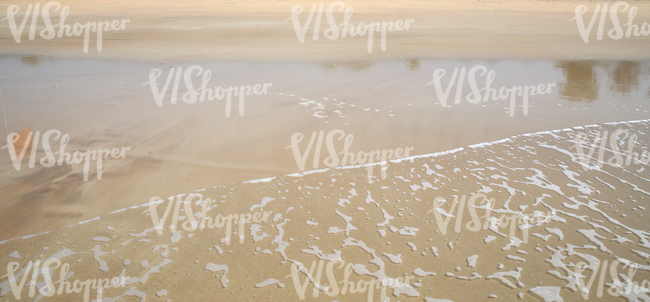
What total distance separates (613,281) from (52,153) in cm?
681

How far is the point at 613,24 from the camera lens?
53.9 ft

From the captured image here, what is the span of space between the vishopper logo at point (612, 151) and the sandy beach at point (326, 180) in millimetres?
35

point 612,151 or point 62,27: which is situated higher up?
point 62,27

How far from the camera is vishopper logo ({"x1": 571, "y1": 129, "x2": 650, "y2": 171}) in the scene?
543 centimetres

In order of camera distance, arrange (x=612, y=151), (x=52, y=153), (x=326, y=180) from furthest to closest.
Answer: (x=612, y=151), (x=52, y=153), (x=326, y=180)

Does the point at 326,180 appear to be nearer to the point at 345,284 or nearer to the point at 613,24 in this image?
the point at 345,284

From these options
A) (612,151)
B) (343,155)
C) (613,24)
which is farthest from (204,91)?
(613,24)

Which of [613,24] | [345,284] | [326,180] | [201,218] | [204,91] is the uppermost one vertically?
[613,24]

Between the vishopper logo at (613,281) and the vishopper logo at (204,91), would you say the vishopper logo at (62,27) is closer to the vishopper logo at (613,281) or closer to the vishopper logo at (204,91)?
the vishopper logo at (204,91)

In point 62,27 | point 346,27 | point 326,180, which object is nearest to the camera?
point 326,180

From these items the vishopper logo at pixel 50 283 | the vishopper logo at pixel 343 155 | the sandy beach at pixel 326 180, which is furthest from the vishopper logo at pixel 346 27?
the vishopper logo at pixel 50 283

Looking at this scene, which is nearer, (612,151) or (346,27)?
(612,151)

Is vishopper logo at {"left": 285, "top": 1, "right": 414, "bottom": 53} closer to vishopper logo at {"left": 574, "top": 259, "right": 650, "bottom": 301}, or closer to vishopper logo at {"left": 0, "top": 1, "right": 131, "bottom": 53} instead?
vishopper logo at {"left": 0, "top": 1, "right": 131, "bottom": 53}

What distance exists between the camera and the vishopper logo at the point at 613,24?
14664mm
